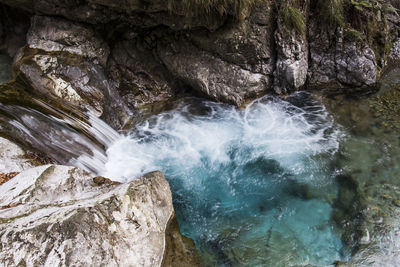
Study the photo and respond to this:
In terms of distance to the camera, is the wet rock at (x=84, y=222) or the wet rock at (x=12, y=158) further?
the wet rock at (x=12, y=158)

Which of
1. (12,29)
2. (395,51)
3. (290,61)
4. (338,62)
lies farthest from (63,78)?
(395,51)

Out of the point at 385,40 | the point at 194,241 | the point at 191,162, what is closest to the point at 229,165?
the point at 191,162

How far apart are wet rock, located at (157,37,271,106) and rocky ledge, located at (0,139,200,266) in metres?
3.34

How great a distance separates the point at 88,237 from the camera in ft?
9.34

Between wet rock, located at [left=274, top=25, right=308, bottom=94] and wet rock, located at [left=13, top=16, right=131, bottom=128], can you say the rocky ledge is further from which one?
wet rock, located at [left=274, top=25, right=308, bottom=94]

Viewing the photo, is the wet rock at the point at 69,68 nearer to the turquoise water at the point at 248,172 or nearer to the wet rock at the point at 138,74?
the wet rock at the point at 138,74

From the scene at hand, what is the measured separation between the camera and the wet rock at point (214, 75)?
21.9 feet

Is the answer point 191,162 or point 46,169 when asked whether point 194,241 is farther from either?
point 46,169

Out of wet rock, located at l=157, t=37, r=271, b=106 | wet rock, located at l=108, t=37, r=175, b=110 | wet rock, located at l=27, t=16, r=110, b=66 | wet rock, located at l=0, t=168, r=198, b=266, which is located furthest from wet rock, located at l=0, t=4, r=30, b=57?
wet rock, located at l=0, t=168, r=198, b=266

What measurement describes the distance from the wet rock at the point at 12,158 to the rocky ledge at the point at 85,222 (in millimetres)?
81

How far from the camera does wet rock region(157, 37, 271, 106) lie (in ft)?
21.9

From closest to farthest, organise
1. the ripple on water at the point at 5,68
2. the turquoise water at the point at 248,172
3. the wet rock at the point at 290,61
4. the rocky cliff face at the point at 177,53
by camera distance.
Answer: the turquoise water at the point at 248,172, the rocky cliff face at the point at 177,53, the ripple on water at the point at 5,68, the wet rock at the point at 290,61

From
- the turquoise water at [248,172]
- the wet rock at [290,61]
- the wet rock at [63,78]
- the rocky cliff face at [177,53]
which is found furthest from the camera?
the wet rock at [290,61]

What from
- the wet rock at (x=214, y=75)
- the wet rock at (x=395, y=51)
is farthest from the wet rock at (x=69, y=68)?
the wet rock at (x=395, y=51)
